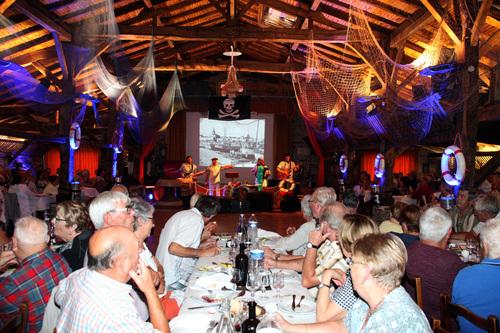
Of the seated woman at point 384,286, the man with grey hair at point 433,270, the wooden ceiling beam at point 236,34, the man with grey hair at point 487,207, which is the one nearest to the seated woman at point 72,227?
the seated woman at point 384,286

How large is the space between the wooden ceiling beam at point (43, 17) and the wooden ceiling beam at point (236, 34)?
1.33 metres

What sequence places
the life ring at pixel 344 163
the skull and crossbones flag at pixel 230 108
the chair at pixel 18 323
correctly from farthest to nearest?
the skull and crossbones flag at pixel 230 108
the life ring at pixel 344 163
the chair at pixel 18 323

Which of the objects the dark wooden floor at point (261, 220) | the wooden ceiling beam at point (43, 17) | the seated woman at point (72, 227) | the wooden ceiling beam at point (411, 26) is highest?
the wooden ceiling beam at point (411, 26)

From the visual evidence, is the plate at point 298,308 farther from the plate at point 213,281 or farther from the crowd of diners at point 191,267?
the plate at point 213,281

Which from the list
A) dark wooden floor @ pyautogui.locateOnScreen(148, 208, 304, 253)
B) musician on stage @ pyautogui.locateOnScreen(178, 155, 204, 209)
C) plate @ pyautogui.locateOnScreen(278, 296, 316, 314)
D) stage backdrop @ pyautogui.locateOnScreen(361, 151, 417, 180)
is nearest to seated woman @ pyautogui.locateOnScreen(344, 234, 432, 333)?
plate @ pyautogui.locateOnScreen(278, 296, 316, 314)

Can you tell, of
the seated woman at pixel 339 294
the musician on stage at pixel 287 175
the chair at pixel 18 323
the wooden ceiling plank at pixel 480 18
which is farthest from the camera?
the musician on stage at pixel 287 175

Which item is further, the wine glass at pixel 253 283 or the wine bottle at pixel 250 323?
the wine glass at pixel 253 283

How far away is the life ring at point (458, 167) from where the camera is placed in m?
5.87

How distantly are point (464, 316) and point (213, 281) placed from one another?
1.37 m

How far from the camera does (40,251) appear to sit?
2.38m

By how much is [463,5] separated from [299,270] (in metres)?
A: 3.89

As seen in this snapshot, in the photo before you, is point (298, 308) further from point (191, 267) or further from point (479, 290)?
point (191, 267)

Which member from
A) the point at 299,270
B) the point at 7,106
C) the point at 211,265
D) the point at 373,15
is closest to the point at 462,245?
→ the point at 299,270

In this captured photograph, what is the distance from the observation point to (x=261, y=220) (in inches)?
431
